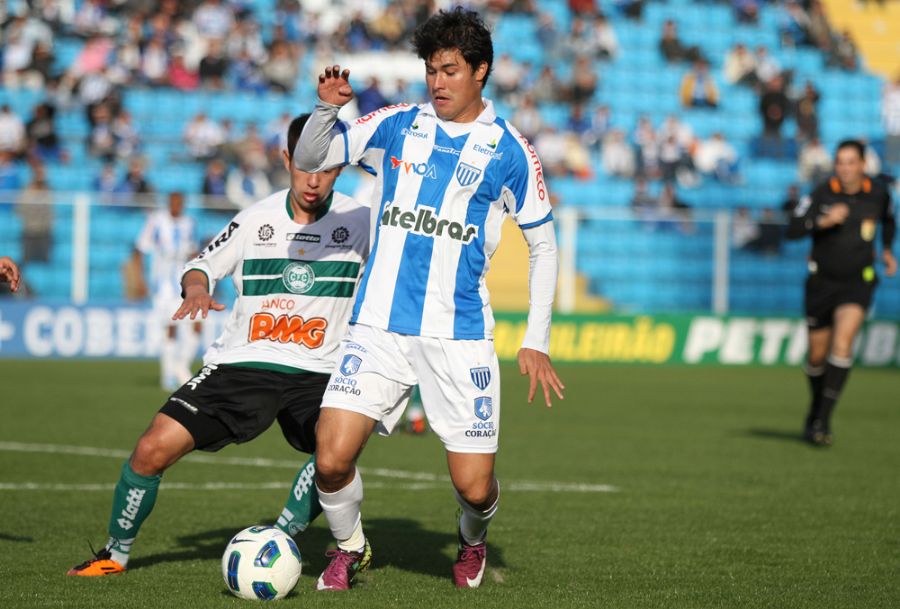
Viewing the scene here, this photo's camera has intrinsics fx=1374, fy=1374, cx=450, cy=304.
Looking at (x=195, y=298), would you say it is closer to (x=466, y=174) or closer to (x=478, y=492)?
(x=466, y=174)

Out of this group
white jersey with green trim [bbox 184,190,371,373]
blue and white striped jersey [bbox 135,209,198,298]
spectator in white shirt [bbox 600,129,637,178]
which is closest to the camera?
white jersey with green trim [bbox 184,190,371,373]

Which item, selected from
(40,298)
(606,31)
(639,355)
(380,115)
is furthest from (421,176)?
(606,31)

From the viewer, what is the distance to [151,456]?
20.3ft

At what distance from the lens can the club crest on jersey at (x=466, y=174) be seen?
233 inches

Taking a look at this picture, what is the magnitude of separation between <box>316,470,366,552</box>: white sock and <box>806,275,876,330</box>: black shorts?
23.3 ft

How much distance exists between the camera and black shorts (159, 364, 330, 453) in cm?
629

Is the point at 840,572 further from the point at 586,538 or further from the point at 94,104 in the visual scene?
the point at 94,104

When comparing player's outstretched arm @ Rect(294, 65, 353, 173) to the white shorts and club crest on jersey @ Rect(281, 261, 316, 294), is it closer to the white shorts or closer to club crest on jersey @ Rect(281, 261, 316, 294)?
the white shorts

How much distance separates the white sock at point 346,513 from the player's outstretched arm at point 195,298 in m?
0.95

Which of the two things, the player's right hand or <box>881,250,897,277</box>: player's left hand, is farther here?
<box>881,250,897,277</box>: player's left hand

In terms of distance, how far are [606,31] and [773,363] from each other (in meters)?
8.79

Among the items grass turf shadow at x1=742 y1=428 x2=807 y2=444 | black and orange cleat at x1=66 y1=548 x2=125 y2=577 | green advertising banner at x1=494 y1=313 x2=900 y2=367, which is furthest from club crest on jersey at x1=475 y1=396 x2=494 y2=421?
green advertising banner at x1=494 y1=313 x2=900 y2=367

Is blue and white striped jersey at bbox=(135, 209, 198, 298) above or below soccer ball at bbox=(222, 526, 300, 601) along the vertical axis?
below

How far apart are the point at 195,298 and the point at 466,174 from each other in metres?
1.30
